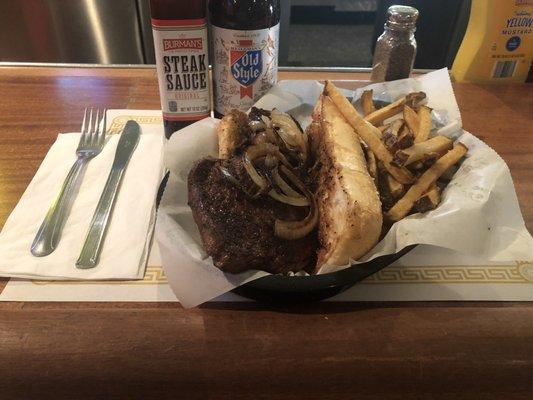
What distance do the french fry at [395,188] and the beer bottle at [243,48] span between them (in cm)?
51

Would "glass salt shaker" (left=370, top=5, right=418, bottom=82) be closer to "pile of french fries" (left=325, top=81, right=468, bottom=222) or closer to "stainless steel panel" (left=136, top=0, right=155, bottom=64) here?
"pile of french fries" (left=325, top=81, right=468, bottom=222)

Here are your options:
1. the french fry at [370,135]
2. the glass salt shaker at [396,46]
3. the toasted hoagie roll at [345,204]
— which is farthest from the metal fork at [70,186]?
the glass salt shaker at [396,46]

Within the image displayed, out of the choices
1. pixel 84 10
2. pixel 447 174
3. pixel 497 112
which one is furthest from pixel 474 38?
pixel 84 10

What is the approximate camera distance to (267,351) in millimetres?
833

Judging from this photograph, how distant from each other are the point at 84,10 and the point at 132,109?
1.84 meters

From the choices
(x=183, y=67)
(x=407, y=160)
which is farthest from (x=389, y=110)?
(x=183, y=67)

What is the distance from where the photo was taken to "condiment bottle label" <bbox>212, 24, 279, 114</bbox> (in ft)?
4.01

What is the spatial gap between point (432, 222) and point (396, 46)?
2.57 feet

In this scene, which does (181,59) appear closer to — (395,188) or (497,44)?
(395,188)

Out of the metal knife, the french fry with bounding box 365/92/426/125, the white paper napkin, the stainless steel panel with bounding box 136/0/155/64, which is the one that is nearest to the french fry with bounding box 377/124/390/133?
the french fry with bounding box 365/92/426/125

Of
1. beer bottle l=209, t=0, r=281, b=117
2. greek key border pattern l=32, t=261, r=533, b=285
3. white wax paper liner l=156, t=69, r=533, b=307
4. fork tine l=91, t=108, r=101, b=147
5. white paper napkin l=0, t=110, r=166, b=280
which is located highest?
beer bottle l=209, t=0, r=281, b=117

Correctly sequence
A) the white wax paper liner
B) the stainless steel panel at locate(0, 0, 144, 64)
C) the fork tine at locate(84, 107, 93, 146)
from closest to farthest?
the white wax paper liner, the fork tine at locate(84, 107, 93, 146), the stainless steel panel at locate(0, 0, 144, 64)

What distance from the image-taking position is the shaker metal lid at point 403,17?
1383 millimetres

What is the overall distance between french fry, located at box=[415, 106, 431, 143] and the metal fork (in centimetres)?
92
